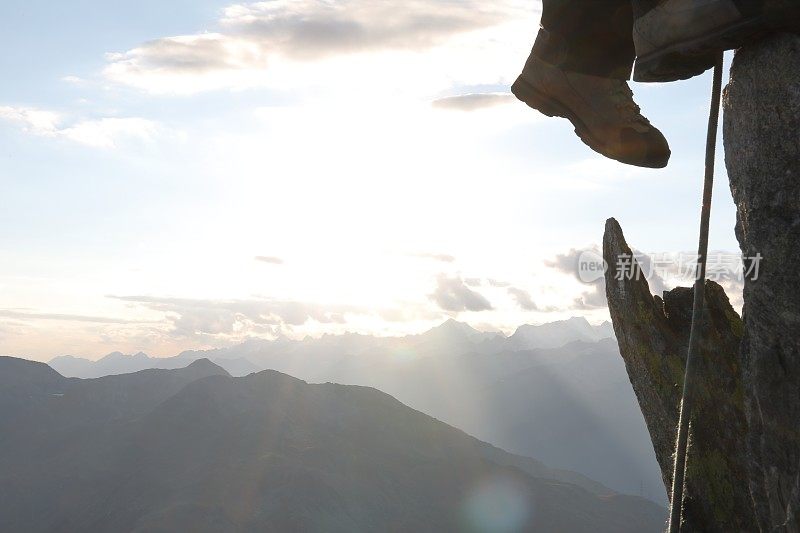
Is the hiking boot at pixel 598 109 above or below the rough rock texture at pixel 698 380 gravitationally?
above

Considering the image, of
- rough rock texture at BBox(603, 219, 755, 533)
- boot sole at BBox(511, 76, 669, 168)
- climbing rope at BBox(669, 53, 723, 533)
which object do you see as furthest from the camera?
boot sole at BBox(511, 76, 669, 168)

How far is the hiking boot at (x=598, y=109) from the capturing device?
653 cm

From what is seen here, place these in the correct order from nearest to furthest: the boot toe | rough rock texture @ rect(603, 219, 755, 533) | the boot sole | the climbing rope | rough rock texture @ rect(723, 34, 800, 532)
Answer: rough rock texture @ rect(723, 34, 800, 532) < the climbing rope < the boot toe < rough rock texture @ rect(603, 219, 755, 533) < the boot sole

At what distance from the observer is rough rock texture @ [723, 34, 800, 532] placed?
4867mm

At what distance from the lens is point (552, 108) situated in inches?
281

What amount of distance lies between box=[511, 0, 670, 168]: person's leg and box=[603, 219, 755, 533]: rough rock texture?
152 centimetres

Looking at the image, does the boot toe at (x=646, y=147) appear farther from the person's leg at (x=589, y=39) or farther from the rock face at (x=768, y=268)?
the rock face at (x=768, y=268)

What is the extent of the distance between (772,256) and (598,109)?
7.86 feet

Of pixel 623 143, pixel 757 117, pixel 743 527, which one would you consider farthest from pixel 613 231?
pixel 743 527

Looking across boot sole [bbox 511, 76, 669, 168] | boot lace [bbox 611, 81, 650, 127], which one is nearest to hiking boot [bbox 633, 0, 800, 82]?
boot lace [bbox 611, 81, 650, 127]

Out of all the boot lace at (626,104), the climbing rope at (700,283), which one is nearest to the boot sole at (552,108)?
the boot lace at (626,104)

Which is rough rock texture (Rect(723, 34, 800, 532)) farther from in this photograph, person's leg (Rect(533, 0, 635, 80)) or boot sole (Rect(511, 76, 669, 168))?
boot sole (Rect(511, 76, 669, 168))

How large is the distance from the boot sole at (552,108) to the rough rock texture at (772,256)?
1.65m

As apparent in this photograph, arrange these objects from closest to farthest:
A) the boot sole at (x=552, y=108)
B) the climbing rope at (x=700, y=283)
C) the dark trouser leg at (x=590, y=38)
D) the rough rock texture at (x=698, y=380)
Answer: the climbing rope at (x=700, y=283) < the dark trouser leg at (x=590, y=38) < the rough rock texture at (x=698, y=380) < the boot sole at (x=552, y=108)
